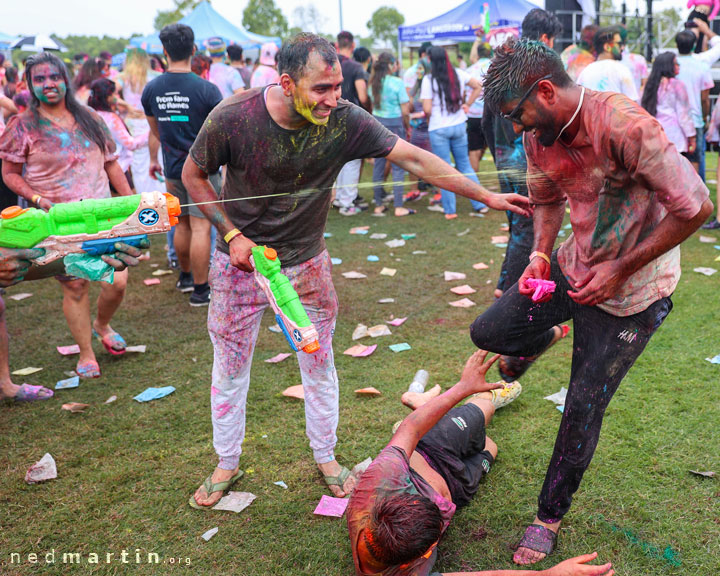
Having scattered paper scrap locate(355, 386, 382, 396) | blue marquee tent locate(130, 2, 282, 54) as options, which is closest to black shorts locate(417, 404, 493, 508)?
scattered paper scrap locate(355, 386, 382, 396)

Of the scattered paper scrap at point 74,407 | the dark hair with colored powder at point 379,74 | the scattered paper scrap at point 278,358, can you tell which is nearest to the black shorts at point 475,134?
the dark hair with colored powder at point 379,74

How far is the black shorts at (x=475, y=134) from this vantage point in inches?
371

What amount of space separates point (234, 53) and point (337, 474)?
9.69 m

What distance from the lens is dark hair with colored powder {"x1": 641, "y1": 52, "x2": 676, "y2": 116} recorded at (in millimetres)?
7155

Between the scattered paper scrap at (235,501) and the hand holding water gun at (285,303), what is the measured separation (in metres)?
1.03

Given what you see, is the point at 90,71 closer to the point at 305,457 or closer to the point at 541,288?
the point at 305,457

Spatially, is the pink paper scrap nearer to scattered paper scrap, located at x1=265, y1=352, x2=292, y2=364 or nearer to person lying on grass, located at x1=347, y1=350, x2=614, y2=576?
person lying on grass, located at x1=347, y1=350, x2=614, y2=576

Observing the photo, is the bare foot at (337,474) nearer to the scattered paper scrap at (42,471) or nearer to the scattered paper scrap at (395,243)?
the scattered paper scrap at (42,471)

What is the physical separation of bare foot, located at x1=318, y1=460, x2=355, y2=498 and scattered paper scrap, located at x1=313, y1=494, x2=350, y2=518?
4 cm

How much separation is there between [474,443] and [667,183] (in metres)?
1.70

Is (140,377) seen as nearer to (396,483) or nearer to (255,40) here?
(396,483)

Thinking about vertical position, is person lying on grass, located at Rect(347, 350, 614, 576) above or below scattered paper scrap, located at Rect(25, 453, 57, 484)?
above

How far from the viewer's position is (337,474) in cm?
337

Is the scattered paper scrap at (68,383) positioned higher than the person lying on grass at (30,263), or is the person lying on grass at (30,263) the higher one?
the person lying on grass at (30,263)
